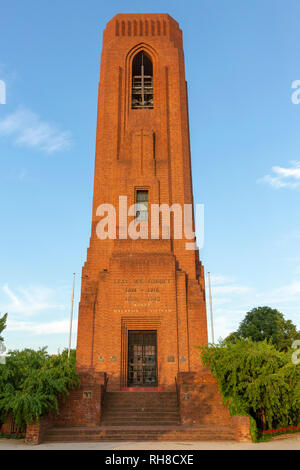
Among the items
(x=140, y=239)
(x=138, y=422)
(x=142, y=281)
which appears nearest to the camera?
(x=138, y=422)

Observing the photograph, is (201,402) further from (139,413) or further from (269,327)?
(269,327)

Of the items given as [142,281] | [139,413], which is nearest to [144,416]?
[139,413]

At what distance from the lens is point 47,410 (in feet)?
52.8

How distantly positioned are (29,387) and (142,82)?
2418cm

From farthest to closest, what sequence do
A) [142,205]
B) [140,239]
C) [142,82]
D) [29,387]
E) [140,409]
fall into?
[142,82] → [142,205] → [140,239] → [140,409] → [29,387]

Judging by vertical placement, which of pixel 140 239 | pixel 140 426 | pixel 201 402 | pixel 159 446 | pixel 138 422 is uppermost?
pixel 140 239

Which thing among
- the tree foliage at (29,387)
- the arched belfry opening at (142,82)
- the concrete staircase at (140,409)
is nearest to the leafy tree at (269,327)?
the arched belfry opening at (142,82)

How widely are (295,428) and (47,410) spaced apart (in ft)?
32.8

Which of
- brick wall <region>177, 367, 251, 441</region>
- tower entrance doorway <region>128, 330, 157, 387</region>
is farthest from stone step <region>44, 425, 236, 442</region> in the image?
tower entrance doorway <region>128, 330, 157, 387</region>

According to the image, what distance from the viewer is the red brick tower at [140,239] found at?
75.6 feet

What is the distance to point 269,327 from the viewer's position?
1821 inches
